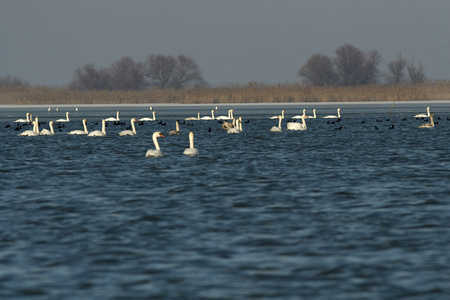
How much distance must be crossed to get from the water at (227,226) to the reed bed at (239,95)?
50171 mm

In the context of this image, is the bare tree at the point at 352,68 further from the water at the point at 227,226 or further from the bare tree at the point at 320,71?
the water at the point at 227,226

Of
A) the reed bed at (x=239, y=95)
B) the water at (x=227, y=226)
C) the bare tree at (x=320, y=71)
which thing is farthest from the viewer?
the bare tree at (x=320, y=71)

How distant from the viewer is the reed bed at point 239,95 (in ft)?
251

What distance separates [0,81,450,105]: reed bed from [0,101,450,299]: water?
5017 centimetres

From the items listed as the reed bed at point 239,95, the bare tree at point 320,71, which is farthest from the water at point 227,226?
the bare tree at point 320,71

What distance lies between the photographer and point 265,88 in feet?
257

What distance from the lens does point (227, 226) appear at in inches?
500

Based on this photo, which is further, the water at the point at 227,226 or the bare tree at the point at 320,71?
the bare tree at the point at 320,71

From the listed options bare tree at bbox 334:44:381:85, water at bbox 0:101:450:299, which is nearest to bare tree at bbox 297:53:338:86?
bare tree at bbox 334:44:381:85

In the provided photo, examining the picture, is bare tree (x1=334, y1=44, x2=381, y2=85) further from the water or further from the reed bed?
the water

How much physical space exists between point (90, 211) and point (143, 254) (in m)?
4.14

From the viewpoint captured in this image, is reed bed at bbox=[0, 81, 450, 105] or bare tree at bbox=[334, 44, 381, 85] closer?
reed bed at bbox=[0, 81, 450, 105]

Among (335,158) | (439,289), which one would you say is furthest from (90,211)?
(335,158)

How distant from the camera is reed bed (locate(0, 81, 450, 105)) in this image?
251 ft
